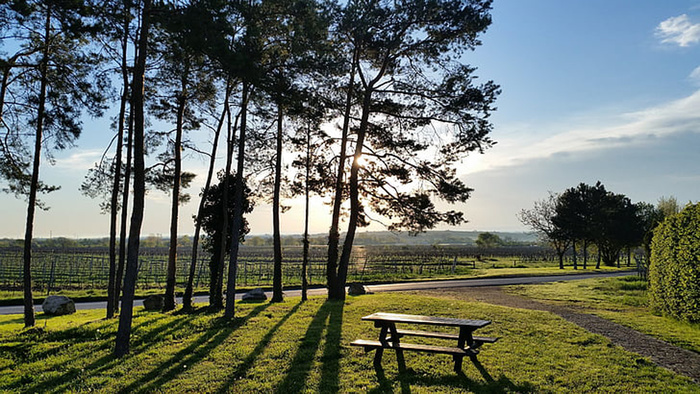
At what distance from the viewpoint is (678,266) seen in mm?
10742

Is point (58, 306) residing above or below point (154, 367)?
below

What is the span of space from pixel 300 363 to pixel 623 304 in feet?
45.5

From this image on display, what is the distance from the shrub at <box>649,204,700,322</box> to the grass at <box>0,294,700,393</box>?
9.69ft

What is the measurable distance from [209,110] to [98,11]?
812cm

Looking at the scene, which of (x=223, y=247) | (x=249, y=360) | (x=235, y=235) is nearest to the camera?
(x=249, y=360)

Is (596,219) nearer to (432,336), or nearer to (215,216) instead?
(215,216)

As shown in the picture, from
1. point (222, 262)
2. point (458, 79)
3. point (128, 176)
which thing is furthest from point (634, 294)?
point (128, 176)

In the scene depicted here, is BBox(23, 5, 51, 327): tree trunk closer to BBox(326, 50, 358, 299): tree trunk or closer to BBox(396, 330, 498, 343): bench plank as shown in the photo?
BBox(326, 50, 358, 299): tree trunk

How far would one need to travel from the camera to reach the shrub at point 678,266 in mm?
10039

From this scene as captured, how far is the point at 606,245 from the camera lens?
4725cm

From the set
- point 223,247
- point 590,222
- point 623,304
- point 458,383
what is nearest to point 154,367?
point 458,383

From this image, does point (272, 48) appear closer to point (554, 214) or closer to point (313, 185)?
point (313, 185)

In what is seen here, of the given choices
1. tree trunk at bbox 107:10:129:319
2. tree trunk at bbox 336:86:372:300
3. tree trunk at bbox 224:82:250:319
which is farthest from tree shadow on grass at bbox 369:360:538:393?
tree trunk at bbox 107:10:129:319

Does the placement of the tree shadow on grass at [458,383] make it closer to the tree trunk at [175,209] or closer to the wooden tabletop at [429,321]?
the wooden tabletop at [429,321]
